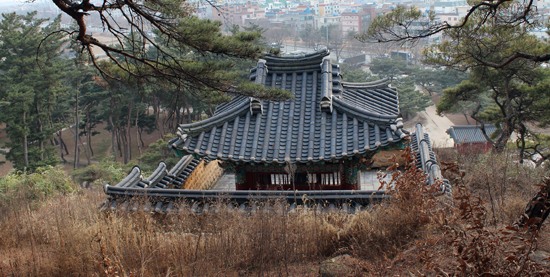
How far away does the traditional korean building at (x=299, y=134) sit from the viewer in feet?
21.2

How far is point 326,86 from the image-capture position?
7.23 meters

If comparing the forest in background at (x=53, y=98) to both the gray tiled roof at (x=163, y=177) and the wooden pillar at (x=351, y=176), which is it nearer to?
the gray tiled roof at (x=163, y=177)

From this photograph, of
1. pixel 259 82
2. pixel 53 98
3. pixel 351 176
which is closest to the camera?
pixel 351 176

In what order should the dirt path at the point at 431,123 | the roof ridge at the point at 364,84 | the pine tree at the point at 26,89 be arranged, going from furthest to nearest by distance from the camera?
the dirt path at the point at 431,123, the pine tree at the point at 26,89, the roof ridge at the point at 364,84

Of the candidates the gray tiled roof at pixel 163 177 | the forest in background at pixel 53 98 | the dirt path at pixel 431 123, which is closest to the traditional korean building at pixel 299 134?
the gray tiled roof at pixel 163 177

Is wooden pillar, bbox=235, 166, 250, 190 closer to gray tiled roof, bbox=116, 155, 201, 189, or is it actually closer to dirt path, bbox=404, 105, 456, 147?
gray tiled roof, bbox=116, 155, 201, 189

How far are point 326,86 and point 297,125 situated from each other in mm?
909

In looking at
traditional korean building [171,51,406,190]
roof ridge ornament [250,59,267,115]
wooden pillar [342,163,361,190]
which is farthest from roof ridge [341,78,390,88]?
wooden pillar [342,163,361,190]

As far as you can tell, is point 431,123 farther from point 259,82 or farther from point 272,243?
point 272,243

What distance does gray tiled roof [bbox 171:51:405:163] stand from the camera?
6.48 m

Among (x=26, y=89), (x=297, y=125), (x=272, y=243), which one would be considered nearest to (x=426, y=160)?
(x=297, y=125)

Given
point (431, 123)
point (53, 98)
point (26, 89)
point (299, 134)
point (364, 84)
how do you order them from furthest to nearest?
point (431, 123) < point (53, 98) < point (26, 89) < point (364, 84) < point (299, 134)

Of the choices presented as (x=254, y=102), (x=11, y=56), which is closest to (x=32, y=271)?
(x=254, y=102)

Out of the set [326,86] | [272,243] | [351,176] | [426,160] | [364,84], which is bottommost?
[272,243]
